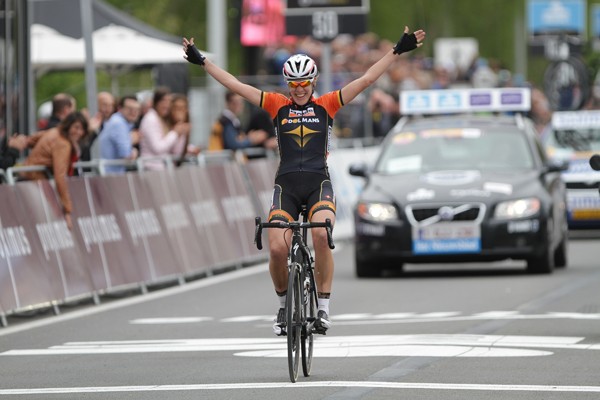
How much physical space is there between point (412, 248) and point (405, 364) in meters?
7.07

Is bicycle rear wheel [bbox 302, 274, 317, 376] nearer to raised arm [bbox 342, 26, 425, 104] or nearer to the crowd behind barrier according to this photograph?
raised arm [bbox 342, 26, 425, 104]

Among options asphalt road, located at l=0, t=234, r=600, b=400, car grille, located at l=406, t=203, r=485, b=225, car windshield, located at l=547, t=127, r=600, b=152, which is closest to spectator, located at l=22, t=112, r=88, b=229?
asphalt road, located at l=0, t=234, r=600, b=400

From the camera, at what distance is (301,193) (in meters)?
12.1

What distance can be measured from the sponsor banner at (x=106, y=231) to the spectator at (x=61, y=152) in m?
0.31

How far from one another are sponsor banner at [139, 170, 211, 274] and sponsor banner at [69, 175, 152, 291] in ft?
2.48

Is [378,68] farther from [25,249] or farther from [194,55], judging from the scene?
[25,249]

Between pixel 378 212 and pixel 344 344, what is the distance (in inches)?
232

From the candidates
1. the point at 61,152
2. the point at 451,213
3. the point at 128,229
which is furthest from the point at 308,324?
the point at 451,213

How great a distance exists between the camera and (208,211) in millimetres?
20672

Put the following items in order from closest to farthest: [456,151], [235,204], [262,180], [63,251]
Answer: [63,251], [456,151], [235,204], [262,180]

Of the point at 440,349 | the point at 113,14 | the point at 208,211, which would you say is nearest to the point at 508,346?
the point at 440,349

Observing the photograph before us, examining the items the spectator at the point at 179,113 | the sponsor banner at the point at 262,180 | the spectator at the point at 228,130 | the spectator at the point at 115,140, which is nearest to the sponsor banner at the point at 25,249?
the spectator at the point at 115,140

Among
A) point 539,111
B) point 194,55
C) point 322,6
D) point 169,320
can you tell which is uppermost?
point 322,6

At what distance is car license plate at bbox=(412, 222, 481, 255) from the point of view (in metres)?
18.8
